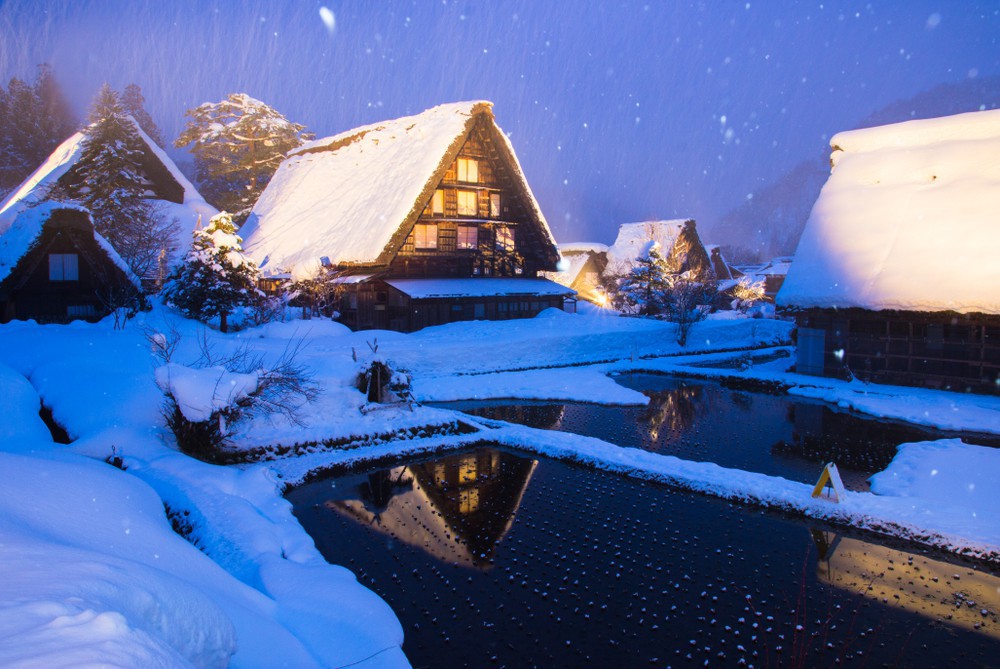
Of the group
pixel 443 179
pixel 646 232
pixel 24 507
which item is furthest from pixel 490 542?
pixel 646 232

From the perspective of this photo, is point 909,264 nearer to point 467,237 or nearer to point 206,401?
point 467,237

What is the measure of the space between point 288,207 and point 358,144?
17.3 feet

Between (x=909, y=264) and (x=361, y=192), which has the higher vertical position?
(x=361, y=192)

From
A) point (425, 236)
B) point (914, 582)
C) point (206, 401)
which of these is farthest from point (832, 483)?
point (425, 236)

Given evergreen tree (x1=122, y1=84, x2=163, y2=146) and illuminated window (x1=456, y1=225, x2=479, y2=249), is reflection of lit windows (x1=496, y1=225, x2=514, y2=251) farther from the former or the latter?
evergreen tree (x1=122, y1=84, x2=163, y2=146)

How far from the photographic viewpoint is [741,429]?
1259 cm

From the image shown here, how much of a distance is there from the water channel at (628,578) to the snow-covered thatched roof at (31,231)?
1492 cm

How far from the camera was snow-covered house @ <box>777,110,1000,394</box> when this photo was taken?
1546cm

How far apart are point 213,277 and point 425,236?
356 inches

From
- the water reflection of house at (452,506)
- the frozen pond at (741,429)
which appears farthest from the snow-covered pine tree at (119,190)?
the water reflection of house at (452,506)

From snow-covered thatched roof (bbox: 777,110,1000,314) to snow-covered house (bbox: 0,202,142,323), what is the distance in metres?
22.5

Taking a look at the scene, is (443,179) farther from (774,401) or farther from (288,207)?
(774,401)


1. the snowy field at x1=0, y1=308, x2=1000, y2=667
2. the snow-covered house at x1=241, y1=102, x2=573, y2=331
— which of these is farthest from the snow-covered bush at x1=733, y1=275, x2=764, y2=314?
the snowy field at x1=0, y1=308, x2=1000, y2=667

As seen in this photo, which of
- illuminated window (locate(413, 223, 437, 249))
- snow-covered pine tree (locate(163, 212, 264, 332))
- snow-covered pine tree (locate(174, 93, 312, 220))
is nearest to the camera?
snow-covered pine tree (locate(163, 212, 264, 332))
